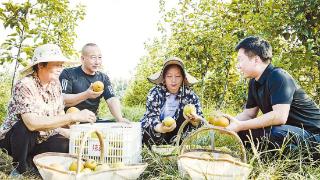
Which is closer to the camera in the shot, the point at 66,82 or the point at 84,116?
the point at 84,116

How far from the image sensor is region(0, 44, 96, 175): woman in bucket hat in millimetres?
3604

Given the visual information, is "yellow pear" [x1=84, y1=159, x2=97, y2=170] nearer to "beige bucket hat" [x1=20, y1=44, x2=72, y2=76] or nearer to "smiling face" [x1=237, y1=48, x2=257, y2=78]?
"beige bucket hat" [x1=20, y1=44, x2=72, y2=76]

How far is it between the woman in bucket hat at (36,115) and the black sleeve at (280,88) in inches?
58.4

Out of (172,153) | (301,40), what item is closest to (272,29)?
(301,40)

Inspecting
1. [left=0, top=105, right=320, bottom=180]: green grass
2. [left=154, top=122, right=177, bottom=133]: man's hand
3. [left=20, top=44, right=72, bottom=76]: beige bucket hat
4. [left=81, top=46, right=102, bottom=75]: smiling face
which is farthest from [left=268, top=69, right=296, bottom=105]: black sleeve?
[left=81, top=46, right=102, bottom=75]: smiling face

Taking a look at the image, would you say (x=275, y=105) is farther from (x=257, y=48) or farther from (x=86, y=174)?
(x=86, y=174)

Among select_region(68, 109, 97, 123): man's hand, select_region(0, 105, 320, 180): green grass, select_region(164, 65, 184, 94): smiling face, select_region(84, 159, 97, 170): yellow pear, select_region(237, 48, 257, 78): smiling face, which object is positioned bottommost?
select_region(0, 105, 320, 180): green grass

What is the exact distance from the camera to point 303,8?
4793mm

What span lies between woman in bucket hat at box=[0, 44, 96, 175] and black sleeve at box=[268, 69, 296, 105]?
1484 mm

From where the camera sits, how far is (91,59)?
5148 mm

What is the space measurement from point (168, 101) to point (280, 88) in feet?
4.84

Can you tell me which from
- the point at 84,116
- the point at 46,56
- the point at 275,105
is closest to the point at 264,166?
the point at 275,105

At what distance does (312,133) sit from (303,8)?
1.70 meters

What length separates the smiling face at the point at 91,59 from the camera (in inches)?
202
